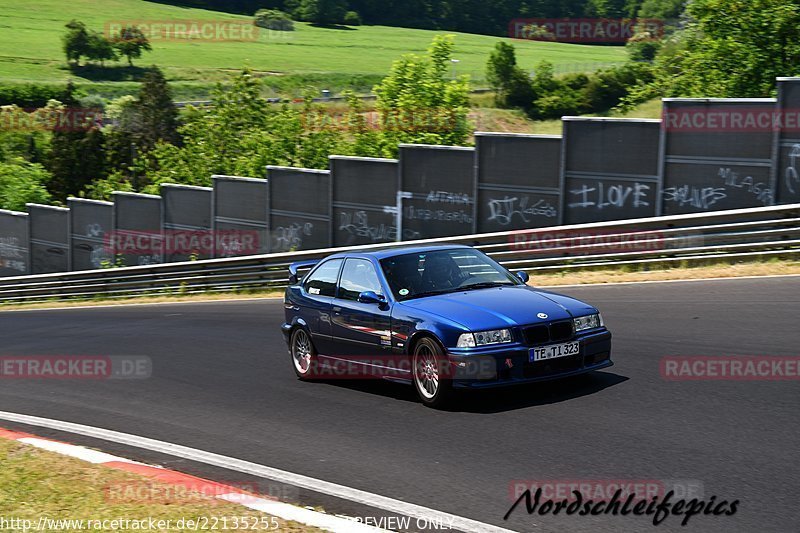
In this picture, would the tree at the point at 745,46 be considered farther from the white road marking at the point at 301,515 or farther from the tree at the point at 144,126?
the tree at the point at 144,126

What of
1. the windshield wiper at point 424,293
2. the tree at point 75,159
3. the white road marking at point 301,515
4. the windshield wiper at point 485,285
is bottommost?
the tree at point 75,159

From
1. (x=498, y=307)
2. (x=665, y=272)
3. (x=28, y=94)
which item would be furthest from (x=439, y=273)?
(x=28, y=94)

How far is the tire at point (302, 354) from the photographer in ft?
37.3

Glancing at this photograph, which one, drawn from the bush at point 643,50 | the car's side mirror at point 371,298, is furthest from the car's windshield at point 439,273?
the bush at point 643,50

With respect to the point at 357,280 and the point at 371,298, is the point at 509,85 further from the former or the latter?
the point at 371,298

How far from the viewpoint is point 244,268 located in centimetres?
2636

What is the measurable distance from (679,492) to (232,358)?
8.72 meters

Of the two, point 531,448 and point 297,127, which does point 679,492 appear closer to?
point 531,448

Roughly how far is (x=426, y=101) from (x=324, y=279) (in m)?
46.6

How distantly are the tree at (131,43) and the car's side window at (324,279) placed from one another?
382 feet

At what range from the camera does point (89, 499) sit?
6.95 meters

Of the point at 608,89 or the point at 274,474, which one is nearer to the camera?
the point at 274,474

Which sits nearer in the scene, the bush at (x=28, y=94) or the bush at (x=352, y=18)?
the bush at (x=28, y=94)

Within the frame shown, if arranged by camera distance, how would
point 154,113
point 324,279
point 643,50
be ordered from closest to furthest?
point 324,279 < point 154,113 < point 643,50
